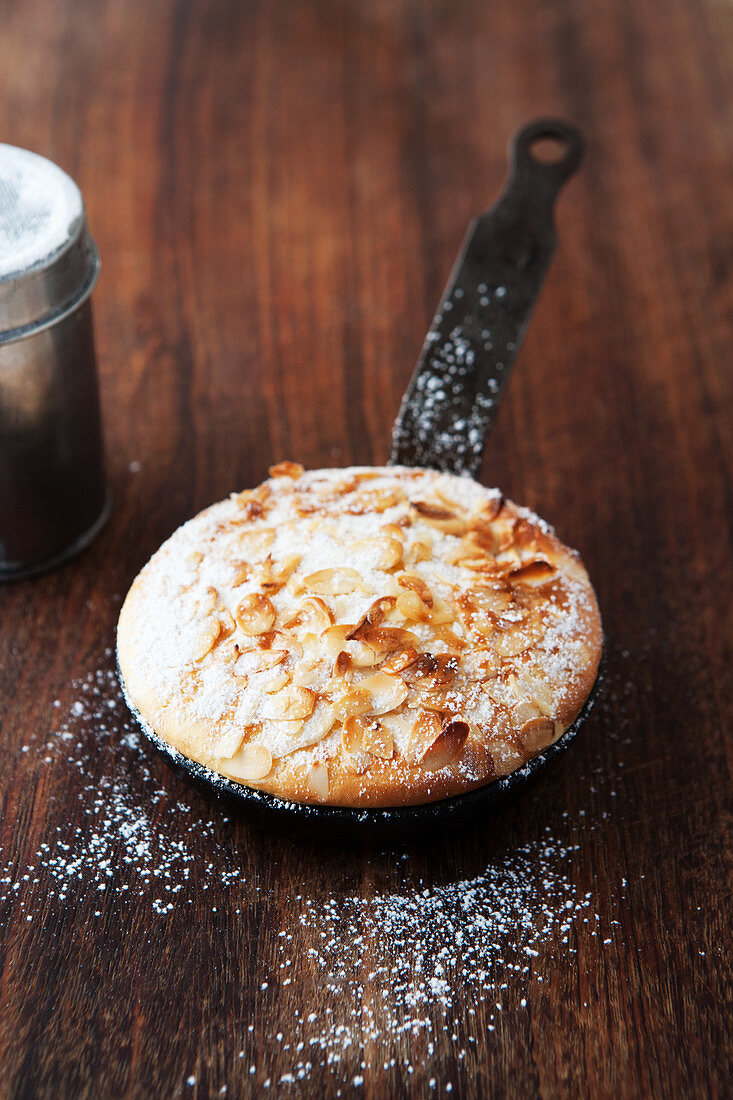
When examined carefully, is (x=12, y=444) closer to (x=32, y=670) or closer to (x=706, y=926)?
(x=32, y=670)

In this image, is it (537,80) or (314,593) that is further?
(537,80)

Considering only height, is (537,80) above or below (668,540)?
above

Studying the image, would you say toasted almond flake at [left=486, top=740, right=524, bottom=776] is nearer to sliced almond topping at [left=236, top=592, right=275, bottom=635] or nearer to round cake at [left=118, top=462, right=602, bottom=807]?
round cake at [left=118, top=462, right=602, bottom=807]

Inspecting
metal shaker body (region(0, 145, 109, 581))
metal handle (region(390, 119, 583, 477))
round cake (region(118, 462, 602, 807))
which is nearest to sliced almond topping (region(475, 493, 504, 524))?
round cake (region(118, 462, 602, 807))

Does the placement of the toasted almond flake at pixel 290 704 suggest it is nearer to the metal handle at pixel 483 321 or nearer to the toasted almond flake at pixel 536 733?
the toasted almond flake at pixel 536 733

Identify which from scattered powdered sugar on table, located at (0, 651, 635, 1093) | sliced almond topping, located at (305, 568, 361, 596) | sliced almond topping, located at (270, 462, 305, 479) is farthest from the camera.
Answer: sliced almond topping, located at (270, 462, 305, 479)

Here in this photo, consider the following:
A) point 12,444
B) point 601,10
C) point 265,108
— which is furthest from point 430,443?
point 601,10
